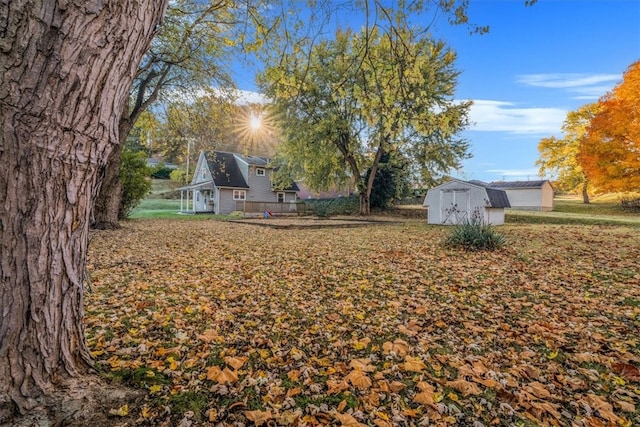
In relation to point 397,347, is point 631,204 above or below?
above

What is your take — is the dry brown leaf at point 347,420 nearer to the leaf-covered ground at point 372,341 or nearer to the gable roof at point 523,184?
the leaf-covered ground at point 372,341

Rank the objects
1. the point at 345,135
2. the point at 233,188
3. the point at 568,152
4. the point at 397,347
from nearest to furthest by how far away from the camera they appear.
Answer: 1. the point at 397,347
2. the point at 345,135
3. the point at 233,188
4. the point at 568,152

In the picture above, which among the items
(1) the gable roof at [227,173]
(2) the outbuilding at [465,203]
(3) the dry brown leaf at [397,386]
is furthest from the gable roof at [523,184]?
(3) the dry brown leaf at [397,386]

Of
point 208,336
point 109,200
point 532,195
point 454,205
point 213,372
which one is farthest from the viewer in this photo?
point 532,195

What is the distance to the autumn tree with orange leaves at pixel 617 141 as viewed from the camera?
17.2 m

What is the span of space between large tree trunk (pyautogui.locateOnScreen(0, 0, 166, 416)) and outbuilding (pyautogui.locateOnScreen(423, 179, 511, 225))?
47.2 feet

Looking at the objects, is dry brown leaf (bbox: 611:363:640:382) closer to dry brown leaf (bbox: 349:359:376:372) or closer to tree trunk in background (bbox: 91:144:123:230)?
dry brown leaf (bbox: 349:359:376:372)

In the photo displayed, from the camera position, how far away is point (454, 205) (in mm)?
15320

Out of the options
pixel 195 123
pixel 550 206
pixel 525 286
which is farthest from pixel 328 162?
pixel 550 206

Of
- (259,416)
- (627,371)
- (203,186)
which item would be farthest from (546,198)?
(259,416)

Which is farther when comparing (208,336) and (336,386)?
(208,336)

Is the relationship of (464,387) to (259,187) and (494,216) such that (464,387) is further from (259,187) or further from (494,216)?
(259,187)

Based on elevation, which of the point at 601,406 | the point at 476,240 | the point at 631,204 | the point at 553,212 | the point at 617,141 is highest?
the point at 617,141

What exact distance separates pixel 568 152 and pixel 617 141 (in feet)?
36.4
